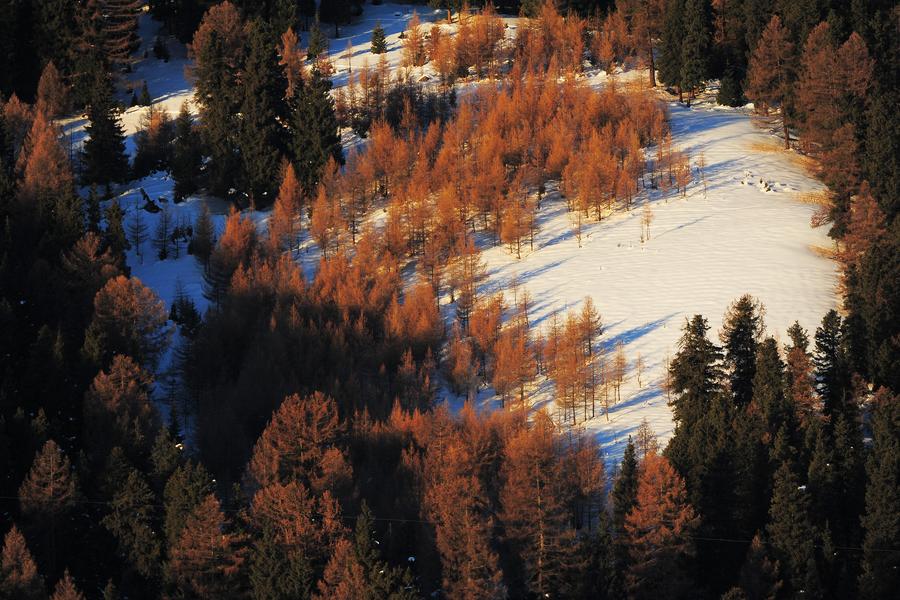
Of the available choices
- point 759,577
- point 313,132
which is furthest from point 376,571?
point 313,132

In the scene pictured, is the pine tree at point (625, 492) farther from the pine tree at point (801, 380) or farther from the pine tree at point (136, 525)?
the pine tree at point (136, 525)

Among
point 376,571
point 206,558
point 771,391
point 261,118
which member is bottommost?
point 376,571

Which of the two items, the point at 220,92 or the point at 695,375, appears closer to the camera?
the point at 695,375

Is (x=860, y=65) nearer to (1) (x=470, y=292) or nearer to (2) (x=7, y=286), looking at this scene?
(1) (x=470, y=292)

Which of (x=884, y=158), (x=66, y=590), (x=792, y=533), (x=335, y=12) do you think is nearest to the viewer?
(x=66, y=590)

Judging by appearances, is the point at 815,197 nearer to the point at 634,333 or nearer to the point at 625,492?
the point at 634,333

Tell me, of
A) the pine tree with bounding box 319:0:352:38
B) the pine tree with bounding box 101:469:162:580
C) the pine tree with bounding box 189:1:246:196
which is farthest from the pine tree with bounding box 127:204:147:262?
the pine tree with bounding box 319:0:352:38

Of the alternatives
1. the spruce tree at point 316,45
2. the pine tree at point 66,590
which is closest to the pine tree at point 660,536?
the pine tree at point 66,590
